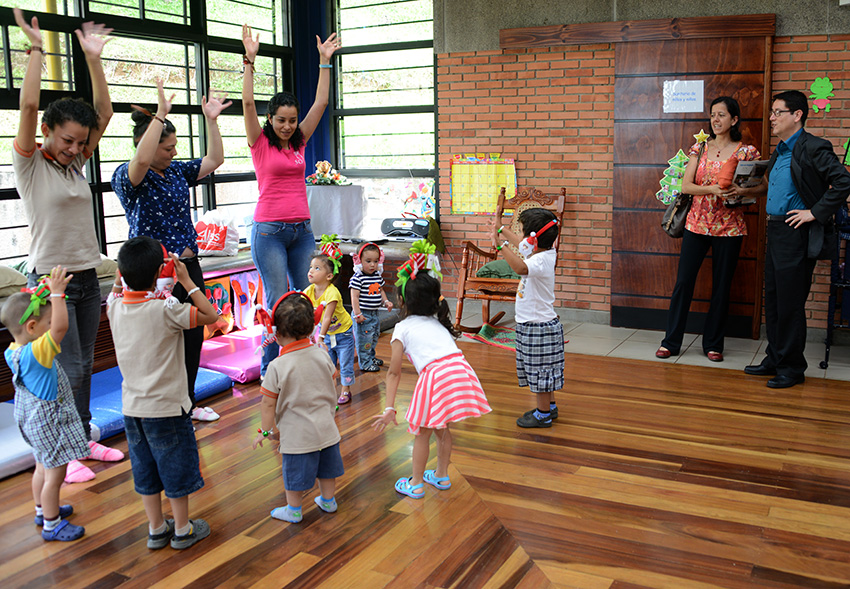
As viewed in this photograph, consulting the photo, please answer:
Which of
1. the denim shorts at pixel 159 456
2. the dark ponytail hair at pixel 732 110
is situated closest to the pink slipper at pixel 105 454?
the denim shorts at pixel 159 456

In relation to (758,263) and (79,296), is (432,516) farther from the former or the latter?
(758,263)

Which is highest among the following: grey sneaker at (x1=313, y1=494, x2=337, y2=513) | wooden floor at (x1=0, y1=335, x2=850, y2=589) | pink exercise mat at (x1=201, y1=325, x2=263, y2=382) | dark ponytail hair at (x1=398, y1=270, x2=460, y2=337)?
dark ponytail hair at (x1=398, y1=270, x2=460, y2=337)

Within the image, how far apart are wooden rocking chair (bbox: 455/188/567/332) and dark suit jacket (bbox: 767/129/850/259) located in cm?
199

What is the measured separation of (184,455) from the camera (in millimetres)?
2703

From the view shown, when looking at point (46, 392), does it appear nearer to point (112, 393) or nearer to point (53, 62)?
point (112, 393)

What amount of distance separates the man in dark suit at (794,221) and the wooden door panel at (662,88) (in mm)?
959

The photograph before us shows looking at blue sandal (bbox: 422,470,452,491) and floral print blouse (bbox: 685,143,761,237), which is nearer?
blue sandal (bbox: 422,470,452,491)

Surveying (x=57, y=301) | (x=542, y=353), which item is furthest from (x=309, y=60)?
(x=57, y=301)

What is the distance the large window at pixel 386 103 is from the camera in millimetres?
6941

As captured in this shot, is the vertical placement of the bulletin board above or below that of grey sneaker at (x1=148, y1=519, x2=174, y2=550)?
above

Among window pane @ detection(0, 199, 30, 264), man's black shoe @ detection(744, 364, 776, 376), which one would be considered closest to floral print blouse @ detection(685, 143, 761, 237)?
man's black shoe @ detection(744, 364, 776, 376)

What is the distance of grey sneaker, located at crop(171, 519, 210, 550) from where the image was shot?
9.04 feet

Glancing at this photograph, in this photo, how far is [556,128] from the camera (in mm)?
6176

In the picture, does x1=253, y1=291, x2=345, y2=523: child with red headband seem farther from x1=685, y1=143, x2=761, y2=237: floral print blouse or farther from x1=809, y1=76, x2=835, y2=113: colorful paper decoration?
x1=809, y1=76, x2=835, y2=113: colorful paper decoration
